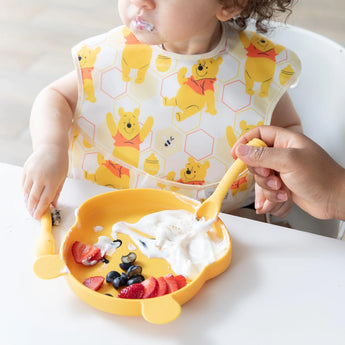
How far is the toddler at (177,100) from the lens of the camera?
1.19 metres

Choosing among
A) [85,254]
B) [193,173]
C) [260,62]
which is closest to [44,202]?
[85,254]

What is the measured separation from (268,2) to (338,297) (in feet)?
2.45

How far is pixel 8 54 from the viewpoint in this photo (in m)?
2.80

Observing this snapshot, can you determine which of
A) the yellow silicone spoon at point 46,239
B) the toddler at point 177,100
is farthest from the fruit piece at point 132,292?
the toddler at point 177,100

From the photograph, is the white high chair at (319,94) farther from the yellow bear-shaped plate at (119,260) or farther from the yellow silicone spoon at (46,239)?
the yellow silicone spoon at (46,239)

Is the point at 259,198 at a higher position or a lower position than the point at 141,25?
lower

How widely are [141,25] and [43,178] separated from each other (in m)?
0.35

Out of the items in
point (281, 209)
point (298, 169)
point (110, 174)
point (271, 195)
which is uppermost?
point (298, 169)

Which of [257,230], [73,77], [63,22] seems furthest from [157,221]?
[63,22]

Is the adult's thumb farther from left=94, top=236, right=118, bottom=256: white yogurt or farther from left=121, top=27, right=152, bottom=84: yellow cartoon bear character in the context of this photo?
left=121, top=27, right=152, bottom=84: yellow cartoon bear character

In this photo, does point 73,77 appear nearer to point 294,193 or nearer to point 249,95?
point 249,95

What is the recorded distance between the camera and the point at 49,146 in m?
0.94

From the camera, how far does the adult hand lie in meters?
0.87

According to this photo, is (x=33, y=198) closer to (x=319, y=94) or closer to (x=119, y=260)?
(x=119, y=260)
